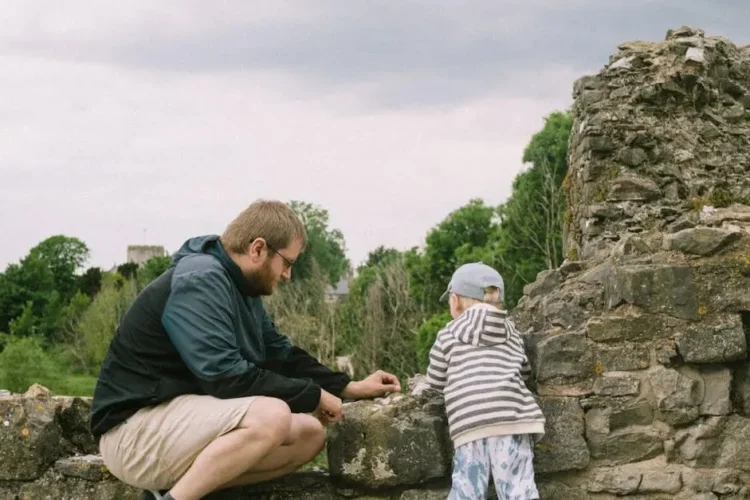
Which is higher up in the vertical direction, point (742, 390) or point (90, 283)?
point (90, 283)

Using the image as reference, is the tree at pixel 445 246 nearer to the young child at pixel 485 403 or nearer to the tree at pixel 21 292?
the tree at pixel 21 292

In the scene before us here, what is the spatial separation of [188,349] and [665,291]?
7.57 feet

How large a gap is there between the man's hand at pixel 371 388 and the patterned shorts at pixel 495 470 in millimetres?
556

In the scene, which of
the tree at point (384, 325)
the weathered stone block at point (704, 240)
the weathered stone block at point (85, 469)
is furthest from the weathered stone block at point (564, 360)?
the tree at point (384, 325)

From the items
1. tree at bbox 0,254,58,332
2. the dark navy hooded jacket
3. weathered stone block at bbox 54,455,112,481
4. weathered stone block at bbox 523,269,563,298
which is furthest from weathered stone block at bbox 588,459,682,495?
tree at bbox 0,254,58,332

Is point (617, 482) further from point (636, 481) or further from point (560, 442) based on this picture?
point (560, 442)

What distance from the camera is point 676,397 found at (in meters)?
4.66

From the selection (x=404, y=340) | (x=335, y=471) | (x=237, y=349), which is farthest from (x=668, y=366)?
(x=404, y=340)

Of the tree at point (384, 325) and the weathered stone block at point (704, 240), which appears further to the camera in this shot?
the tree at point (384, 325)

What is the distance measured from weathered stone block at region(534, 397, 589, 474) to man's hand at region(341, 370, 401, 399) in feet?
2.39

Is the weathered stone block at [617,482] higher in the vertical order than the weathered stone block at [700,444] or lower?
lower

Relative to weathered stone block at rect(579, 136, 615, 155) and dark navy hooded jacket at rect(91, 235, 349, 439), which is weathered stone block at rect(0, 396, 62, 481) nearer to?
dark navy hooded jacket at rect(91, 235, 349, 439)

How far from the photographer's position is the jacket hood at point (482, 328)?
14.4 feet

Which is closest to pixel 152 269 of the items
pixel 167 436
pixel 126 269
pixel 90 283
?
pixel 90 283
